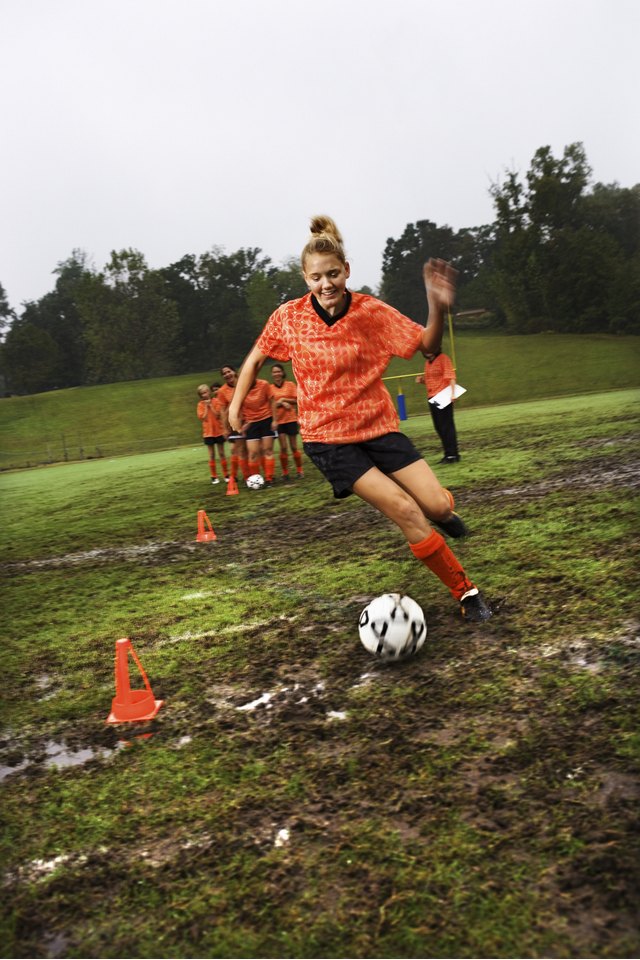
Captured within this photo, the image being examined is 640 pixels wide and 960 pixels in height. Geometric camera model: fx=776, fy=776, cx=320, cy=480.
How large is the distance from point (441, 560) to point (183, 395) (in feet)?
168

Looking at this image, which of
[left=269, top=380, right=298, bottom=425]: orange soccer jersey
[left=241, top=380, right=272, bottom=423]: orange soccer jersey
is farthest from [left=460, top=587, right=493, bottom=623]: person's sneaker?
[left=269, top=380, right=298, bottom=425]: orange soccer jersey

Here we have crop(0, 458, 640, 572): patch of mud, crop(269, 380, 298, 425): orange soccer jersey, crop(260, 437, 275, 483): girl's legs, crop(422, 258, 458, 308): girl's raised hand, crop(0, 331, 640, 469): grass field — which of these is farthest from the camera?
crop(0, 331, 640, 469): grass field

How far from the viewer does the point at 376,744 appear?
3.21m

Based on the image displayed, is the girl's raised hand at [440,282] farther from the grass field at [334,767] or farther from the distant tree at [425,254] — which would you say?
the distant tree at [425,254]

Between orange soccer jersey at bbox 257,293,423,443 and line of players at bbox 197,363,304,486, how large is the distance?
6792mm

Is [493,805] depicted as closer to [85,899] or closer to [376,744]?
[376,744]

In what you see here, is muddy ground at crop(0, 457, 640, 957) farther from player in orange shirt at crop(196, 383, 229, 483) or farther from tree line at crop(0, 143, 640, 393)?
tree line at crop(0, 143, 640, 393)

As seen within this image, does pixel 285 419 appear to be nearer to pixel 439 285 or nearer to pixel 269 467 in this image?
pixel 269 467

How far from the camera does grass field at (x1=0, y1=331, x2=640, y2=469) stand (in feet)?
136

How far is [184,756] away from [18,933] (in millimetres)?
1066

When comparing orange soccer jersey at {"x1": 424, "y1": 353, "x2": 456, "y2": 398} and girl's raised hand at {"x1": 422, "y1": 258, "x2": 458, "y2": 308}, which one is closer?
girl's raised hand at {"x1": 422, "y1": 258, "x2": 458, "y2": 308}

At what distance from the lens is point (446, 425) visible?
12000 mm

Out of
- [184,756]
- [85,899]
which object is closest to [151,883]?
[85,899]

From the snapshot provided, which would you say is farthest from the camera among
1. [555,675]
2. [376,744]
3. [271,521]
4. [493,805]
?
[271,521]
